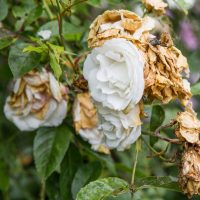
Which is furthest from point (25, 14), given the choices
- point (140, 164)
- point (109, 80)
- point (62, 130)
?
point (140, 164)

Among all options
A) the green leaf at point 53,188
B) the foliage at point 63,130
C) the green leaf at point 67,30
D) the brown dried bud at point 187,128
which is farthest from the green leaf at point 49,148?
the brown dried bud at point 187,128

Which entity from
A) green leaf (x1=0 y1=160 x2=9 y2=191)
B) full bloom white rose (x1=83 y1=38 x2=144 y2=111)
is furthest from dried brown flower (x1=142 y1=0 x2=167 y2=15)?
green leaf (x1=0 y1=160 x2=9 y2=191)

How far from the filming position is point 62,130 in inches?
54.4

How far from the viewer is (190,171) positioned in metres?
1.02

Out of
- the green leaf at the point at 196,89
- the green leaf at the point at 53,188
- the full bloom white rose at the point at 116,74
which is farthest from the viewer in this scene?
the green leaf at the point at 53,188

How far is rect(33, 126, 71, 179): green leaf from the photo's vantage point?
129 centimetres

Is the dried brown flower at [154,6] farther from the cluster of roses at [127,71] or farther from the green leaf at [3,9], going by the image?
the green leaf at [3,9]

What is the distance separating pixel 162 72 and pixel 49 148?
41cm

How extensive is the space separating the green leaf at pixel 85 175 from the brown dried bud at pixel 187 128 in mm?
351

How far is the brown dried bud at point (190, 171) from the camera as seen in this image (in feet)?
3.34

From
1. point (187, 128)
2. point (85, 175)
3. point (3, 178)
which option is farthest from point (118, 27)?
point (3, 178)

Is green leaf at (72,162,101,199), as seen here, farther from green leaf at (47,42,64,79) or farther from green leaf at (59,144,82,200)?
green leaf at (47,42,64,79)

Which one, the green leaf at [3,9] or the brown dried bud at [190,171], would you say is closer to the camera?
the brown dried bud at [190,171]

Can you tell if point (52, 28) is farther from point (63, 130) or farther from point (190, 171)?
point (190, 171)
